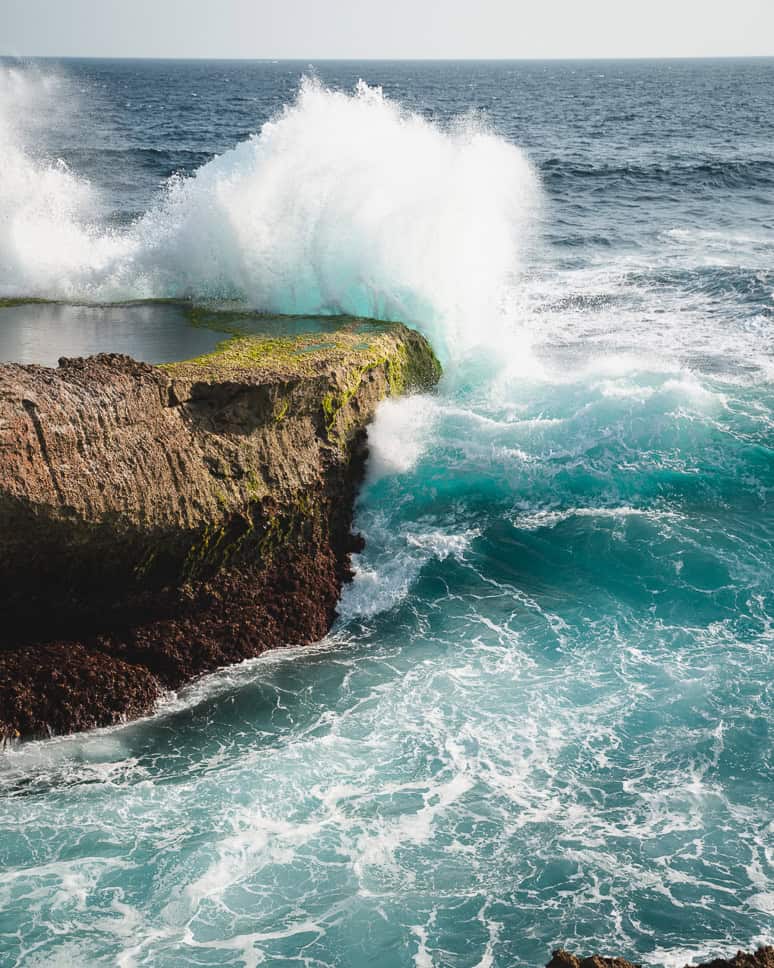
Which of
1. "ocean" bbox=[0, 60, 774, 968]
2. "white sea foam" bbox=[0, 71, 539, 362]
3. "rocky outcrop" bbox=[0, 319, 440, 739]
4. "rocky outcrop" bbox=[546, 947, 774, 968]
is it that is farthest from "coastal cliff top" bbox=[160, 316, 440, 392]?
"rocky outcrop" bbox=[546, 947, 774, 968]

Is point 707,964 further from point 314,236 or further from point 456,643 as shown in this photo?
point 314,236

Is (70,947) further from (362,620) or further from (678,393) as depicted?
(678,393)

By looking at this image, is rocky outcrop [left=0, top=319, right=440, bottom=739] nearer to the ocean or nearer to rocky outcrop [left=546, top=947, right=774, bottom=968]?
the ocean

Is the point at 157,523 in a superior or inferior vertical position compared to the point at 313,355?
inferior

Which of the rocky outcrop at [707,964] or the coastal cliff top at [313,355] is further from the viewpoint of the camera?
the coastal cliff top at [313,355]

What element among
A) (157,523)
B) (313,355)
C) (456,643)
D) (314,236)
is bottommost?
(456,643)

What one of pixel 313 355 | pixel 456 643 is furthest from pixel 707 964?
pixel 313 355

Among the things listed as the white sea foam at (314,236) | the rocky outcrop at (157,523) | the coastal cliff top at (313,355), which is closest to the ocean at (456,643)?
the white sea foam at (314,236)

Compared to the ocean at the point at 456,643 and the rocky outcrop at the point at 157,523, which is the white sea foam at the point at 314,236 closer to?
the ocean at the point at 456,643
